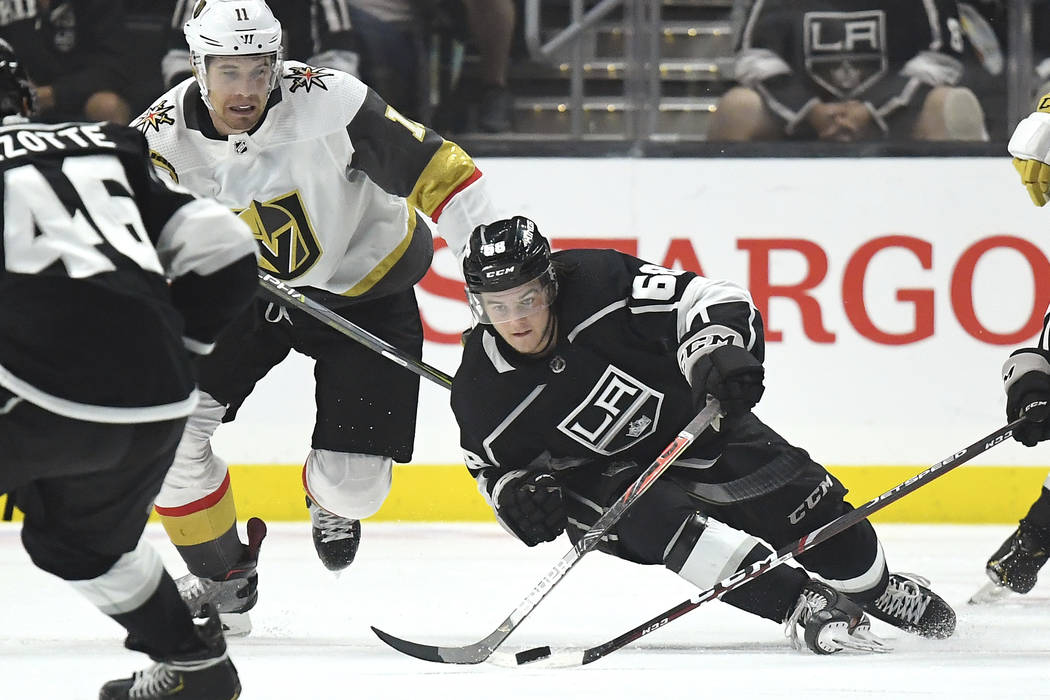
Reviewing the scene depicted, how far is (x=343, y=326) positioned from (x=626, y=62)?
1590 millimetres

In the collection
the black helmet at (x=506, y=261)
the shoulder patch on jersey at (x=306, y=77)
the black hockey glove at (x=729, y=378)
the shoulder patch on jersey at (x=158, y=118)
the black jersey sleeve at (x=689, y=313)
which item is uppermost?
the shoulder patch on jersey at (x=306, y=77)

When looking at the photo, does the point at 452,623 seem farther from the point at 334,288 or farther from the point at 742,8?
the point at 742,8

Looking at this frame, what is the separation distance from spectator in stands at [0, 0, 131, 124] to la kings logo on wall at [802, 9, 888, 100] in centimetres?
196

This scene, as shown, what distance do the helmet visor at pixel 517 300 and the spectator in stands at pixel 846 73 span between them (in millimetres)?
1854

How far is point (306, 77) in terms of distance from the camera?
9.36 ft

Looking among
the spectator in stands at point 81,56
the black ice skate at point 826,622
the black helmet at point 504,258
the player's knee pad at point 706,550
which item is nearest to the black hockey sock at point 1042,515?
the black ice skate at point 826,622

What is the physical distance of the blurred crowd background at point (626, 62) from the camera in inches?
165

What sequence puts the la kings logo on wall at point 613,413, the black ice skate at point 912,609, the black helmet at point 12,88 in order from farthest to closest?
the black ice skate at point 912,609
the la kings logo on wall at point 613,413
the black helmet at point 12,88

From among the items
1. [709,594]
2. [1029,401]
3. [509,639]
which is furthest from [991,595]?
[509,639]

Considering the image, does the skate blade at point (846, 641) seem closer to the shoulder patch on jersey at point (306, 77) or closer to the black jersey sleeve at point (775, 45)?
the shoulder patch on jersey at point (306, 77)

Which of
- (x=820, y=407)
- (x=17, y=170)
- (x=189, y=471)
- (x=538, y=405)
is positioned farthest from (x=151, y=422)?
(x=820, y=407)

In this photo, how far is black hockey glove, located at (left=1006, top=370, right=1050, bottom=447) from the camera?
8.45 feet

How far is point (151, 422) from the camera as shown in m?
1.76

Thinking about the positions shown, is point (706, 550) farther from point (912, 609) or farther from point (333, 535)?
point (333, 535)
